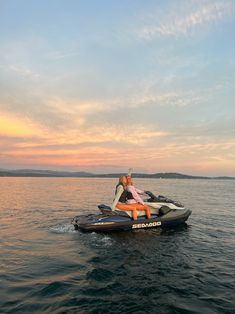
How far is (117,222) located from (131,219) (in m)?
0.88

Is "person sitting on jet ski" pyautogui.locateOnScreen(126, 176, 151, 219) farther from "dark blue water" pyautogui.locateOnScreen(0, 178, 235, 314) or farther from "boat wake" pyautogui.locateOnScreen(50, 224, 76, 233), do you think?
"boat wake" pyautogui.locateOnScreen(50, 224, 76, 233)

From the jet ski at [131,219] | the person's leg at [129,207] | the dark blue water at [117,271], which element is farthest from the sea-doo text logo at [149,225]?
the person's leg at [129,207]

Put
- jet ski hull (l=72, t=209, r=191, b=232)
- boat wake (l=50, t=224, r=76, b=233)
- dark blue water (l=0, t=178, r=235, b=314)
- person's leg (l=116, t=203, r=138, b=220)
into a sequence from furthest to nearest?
person's leg (l=116, t=203, r=138, b=220) → boat wake (l=50, t=224, r=76, b=233) → jet ski hull (l=72, t=209, r=191, b=232) → dark blue water (l=0, t=178, r=235, b=314)

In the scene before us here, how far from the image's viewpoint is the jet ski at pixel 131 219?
14.7 m

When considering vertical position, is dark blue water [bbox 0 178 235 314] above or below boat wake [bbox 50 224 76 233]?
below

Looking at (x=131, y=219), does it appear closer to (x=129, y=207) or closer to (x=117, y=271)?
(x=129, y=207)

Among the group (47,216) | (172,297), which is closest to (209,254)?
(172,297)

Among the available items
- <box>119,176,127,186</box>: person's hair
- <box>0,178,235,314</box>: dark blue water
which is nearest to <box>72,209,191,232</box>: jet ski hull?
<box>0,178,235,314</box>: dark blue water

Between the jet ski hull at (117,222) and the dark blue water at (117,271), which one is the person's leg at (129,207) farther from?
the dark blue water at (117,271)

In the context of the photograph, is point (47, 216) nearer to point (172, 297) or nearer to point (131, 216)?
point (131, 216)

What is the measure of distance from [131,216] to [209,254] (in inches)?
198

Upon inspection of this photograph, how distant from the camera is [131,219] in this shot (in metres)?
15.4

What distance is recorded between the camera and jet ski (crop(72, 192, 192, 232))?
14656mm

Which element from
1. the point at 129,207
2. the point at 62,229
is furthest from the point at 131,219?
the point at 62,229
